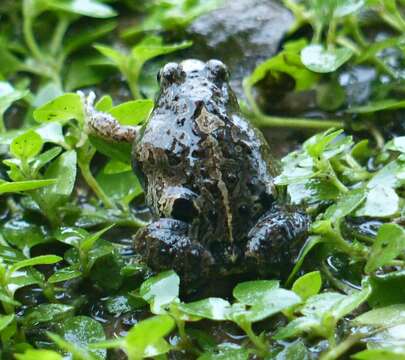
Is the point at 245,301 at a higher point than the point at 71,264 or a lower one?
higher

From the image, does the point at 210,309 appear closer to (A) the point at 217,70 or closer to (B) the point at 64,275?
(B) the point at 64,275

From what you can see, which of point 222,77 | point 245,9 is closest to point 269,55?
point 245,9

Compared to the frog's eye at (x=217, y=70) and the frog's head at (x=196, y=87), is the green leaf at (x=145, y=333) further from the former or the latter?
the frog's eye at (x=217, y=70)

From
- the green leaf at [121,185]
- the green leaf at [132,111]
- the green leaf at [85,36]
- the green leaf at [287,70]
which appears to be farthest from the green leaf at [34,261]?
the green leaf at [85,36]

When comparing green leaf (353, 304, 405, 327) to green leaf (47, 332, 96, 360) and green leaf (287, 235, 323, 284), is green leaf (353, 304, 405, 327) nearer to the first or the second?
green leaf (287, 235, 323, 284)

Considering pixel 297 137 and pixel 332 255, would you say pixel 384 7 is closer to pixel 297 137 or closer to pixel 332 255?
pixel 297 137

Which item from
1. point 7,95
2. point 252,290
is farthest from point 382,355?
point 7,95

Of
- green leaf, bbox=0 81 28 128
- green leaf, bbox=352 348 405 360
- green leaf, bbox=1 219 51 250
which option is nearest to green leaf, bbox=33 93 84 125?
green leaf, bbox=0 81 28 128
